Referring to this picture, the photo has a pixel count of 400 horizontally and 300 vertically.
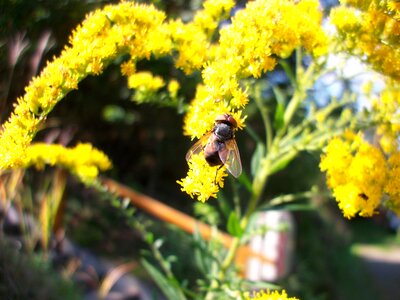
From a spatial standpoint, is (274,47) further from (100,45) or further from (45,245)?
(45,245)

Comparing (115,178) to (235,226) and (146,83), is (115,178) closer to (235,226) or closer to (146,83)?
(146,83)

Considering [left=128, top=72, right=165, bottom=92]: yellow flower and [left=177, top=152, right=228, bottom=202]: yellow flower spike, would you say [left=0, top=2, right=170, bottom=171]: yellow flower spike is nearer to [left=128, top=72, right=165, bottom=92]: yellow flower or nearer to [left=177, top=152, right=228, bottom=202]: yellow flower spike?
[left=128, top=72, right=165, bottom=92]: yellow flower

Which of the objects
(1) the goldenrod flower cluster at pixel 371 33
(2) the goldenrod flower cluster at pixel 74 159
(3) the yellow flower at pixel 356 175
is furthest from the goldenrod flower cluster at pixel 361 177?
(2) the goldenrod flower cluster at pixel 74 159

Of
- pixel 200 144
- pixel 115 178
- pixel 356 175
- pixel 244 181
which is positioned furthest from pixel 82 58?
pixel 115 178

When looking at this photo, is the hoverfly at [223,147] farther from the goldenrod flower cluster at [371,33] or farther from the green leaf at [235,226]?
the goldenrod flower cluster at [371,33]

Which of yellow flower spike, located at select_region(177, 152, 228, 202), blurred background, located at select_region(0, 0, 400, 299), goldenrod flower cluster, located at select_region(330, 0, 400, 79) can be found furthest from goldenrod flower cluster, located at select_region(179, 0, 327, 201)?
blurred background, located at select_region(0, 0, 400, 299)
